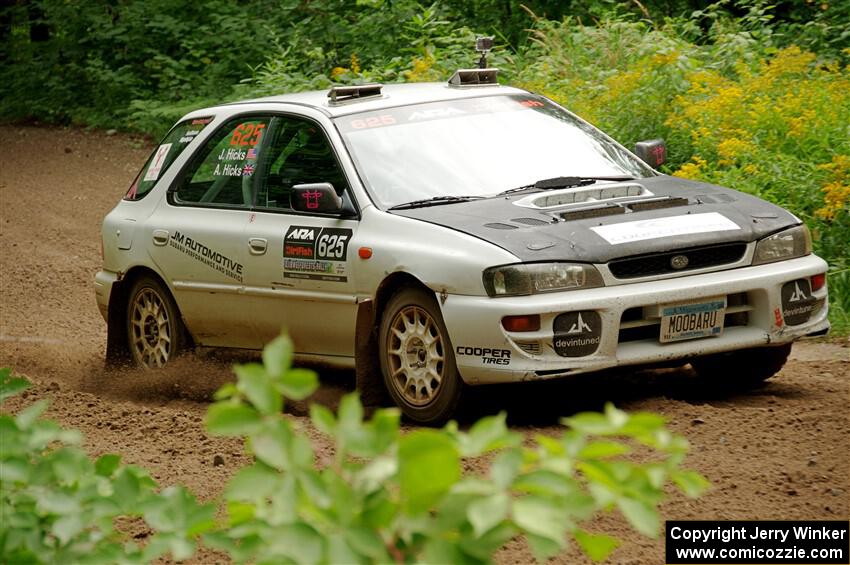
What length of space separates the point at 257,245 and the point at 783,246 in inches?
104

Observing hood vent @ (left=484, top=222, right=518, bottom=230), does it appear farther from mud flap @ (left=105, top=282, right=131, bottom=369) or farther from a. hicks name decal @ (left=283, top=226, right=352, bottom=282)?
mud flap @ (left=105, top=282, right=131, bottom=369)

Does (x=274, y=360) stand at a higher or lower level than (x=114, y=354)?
higher

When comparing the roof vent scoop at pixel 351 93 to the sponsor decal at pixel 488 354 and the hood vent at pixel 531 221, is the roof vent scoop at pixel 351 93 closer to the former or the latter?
the hood vent at pixel 531 221

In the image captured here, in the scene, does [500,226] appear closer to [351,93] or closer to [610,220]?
[610,220]

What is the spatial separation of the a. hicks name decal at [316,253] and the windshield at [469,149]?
293mm

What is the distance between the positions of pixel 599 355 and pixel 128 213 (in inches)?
140

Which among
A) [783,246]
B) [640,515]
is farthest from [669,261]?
[640,515]

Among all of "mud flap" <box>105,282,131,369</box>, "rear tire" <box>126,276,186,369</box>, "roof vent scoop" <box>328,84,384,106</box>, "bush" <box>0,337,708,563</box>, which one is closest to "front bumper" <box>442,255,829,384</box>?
"roof vent scoop" <box>328,84,384,106</box>

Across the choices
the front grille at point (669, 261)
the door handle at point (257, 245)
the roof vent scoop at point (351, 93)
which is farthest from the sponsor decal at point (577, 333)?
the roof vent scoop at point (351, 93)

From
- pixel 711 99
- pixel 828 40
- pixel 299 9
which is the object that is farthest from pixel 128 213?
pixel 299 9

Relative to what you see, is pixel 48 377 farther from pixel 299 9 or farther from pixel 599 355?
pixel 299 9

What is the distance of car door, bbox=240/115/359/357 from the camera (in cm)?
705

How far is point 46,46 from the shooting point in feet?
76.1

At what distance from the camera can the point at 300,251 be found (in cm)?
722
